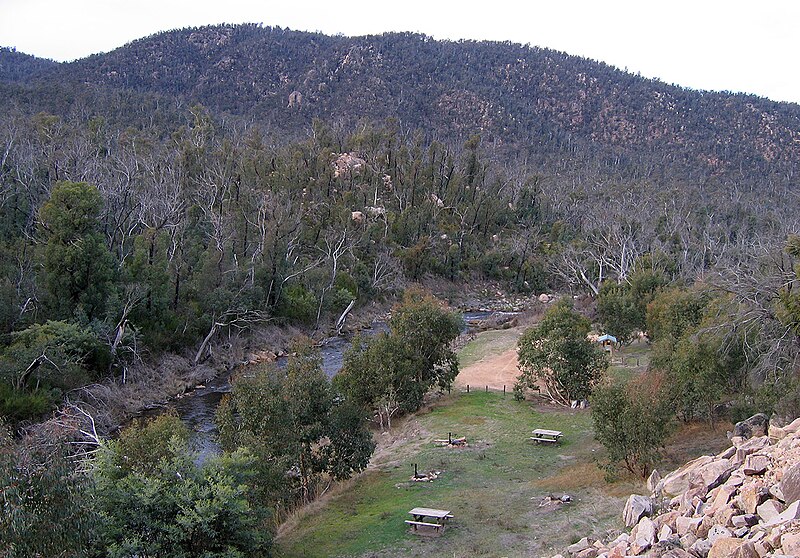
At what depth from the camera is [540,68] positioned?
579 feet

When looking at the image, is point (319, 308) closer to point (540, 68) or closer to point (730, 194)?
point (730, 194)

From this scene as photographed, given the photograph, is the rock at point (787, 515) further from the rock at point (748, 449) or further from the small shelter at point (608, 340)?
the small shelter at point (608, 340)

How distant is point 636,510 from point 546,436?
12964 mm

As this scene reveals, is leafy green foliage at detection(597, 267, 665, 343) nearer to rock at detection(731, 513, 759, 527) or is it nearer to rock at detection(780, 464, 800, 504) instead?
rock at detection(780, 464, 800, 504)

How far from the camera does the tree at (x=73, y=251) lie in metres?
35.9

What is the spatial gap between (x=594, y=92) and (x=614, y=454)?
162 metres

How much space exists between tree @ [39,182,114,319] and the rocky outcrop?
3031 cm

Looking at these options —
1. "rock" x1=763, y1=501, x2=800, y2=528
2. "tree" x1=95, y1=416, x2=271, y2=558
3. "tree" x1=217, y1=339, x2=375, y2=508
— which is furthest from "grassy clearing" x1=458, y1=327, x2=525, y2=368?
"rock" x1=763, y1=501, x2=800, y2=528

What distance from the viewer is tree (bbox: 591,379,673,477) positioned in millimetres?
20078

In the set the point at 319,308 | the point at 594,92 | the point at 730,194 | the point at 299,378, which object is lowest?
the point at 319,308

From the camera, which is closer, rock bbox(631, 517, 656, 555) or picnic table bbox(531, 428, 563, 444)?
rock bbox(631, 517, 656, 555)

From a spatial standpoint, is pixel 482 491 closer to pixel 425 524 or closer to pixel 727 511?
pixel 425 524

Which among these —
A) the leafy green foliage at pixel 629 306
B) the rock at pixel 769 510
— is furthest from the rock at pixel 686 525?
Answer: the leafy green foliage at pixel 629 306

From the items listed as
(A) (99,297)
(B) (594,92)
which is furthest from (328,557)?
(B) (594,92)
